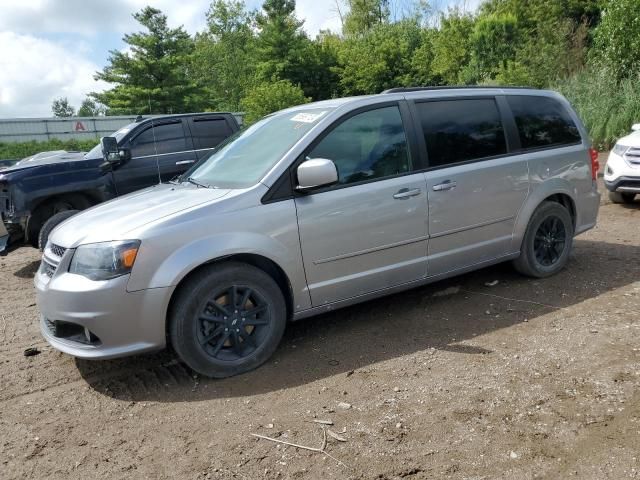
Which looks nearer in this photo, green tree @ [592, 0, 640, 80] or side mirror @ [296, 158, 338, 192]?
side mirror @ [296, 158, 338, 192]

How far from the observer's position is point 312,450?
289cm

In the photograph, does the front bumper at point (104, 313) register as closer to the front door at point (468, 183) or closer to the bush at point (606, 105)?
the front door at point (468, 183)

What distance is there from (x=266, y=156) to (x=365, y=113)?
86cm

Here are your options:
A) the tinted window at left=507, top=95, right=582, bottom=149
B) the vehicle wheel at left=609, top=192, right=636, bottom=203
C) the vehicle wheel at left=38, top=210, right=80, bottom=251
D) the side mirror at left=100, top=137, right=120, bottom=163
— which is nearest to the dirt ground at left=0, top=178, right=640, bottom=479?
the tinted window at left=507, top=95, right=582, bottom=149

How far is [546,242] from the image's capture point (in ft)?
17.7

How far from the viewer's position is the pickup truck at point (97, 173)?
721 cm

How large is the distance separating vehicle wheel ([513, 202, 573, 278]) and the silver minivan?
0.06 ft

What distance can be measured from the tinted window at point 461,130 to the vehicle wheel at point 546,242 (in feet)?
2.66

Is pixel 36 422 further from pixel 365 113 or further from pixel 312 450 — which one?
pixel 365 113

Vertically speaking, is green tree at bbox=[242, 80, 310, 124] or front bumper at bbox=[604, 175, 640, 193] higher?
green tree at bbox=[242, 80, 310, 124]

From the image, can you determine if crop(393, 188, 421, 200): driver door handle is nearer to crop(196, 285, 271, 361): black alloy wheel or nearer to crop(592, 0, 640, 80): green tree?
crop(196, 285, 271, 361): black alloy wheel


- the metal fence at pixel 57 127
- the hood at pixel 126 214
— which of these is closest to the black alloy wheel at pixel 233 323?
the hood at pixel 126 214

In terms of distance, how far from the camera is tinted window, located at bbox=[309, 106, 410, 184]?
415 centimetres

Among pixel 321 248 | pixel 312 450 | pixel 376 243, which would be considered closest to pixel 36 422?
pixel 312 450
